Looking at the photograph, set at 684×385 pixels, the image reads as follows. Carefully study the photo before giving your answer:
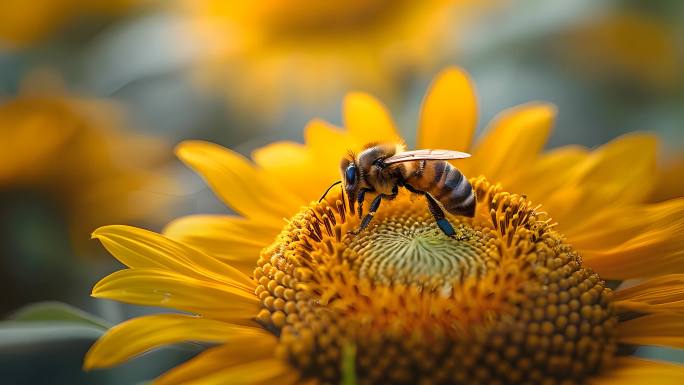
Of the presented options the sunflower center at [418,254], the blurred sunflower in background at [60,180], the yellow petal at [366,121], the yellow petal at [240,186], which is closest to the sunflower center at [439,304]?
the sunflower center at [418,254]

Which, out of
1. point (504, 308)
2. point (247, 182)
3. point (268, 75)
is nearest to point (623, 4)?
point (268, 75)

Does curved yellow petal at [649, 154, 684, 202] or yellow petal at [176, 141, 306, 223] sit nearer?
yellow petal at [176, 141, 306, 223]

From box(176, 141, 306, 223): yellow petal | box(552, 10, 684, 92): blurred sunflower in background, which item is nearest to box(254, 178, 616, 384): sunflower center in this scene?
box(176, 141, 306, 223): yellow petal

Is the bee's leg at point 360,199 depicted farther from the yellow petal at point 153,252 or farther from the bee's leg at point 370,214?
the yellow petal at point 153,252

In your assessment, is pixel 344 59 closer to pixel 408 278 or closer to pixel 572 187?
pixel 572 187

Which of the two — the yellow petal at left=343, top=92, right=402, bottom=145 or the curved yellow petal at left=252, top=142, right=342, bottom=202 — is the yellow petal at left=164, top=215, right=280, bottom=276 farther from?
the yellow petal at left=343, top=92, right=402, bottom=145

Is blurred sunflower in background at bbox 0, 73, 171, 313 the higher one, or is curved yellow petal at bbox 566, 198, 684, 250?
blurred sunflower in background at bbox 0, 73, 171, 313
